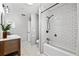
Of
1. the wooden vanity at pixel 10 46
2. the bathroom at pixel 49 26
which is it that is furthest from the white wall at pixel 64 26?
the wooden vanity at pixel 10 46

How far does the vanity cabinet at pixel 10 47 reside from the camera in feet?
4.22

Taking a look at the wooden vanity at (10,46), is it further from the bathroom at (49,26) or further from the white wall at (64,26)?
the white wall at (64,26)

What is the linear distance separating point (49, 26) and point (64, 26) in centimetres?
60

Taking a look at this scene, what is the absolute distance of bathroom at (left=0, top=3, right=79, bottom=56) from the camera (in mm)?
1274

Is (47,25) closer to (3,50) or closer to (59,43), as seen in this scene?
(59,43)

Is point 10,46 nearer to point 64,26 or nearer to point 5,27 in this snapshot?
point 5,27

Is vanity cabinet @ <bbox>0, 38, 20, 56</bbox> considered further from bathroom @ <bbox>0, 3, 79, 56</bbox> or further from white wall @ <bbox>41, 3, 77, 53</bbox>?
white wall @ <bbox>41, 3, 77, 53</bbox>

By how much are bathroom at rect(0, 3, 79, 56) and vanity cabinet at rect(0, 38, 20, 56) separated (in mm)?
84

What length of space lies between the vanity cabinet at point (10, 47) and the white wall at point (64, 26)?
0.88 m

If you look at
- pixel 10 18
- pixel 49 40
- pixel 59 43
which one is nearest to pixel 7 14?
pixel 10 18

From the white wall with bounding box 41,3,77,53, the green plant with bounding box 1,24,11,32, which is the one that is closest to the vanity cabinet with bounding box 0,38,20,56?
the green plant with bounding box 1,24,11,32

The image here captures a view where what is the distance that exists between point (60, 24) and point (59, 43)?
1.35 feet

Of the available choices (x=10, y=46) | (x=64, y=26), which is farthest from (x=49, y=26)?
(x=10, y=46)

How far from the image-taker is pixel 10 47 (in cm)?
142
